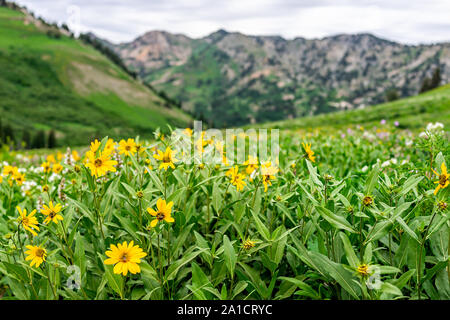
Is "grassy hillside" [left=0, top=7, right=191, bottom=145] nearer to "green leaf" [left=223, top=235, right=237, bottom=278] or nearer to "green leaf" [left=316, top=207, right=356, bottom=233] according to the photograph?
"green leaf" [left=223, top=235, right=237, bottom=278]

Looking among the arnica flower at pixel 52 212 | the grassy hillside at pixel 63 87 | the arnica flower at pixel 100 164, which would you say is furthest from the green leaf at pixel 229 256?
the grassy hillside at pixel 63 87

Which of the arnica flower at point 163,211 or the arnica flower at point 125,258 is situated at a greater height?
the arnica flower at point 163,211

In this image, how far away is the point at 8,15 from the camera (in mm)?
181500

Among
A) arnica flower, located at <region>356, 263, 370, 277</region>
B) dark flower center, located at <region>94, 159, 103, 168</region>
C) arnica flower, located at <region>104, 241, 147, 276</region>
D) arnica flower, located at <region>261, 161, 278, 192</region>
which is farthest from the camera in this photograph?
arnica flower, located at <region>261, 161, 278, 192</region>

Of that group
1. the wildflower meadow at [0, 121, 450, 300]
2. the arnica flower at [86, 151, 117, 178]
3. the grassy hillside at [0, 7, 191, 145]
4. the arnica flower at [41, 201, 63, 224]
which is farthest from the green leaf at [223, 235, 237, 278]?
the grassy hillside at [0, 7, 191, 145]

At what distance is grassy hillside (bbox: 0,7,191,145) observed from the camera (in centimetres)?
13588

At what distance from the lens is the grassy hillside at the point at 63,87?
135875 mm

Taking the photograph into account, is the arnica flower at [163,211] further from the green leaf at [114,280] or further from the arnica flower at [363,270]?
the arnica flower at [363,270]

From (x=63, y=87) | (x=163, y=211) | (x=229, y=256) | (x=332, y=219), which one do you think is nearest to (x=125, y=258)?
(x=163, y=211)

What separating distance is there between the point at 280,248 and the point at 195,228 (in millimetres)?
897

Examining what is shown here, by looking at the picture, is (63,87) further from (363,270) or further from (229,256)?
(363,270)

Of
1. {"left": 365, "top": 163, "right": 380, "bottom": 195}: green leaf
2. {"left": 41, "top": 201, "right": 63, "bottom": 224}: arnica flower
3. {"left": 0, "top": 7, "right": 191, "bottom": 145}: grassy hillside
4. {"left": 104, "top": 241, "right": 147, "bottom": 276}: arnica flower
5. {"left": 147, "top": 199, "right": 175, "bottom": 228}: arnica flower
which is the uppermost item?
{"left": 0, "top": 7, "right": 191, "bottom": 145}: grassy hillside

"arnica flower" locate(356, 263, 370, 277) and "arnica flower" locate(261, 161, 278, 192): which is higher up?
"arnica flower" locate(261, 161, 278, 192)
